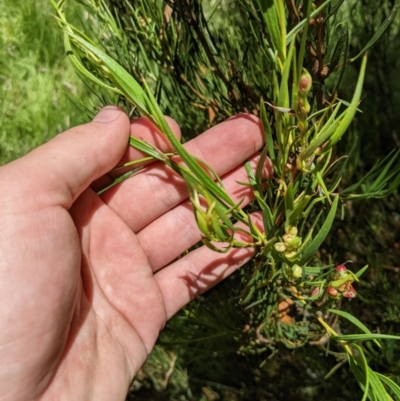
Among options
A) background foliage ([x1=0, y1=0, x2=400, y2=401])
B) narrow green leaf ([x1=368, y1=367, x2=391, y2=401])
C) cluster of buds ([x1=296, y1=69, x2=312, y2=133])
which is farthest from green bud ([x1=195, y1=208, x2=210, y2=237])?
background foliage ([x1=0, y1=0, x2=400, y2=401])

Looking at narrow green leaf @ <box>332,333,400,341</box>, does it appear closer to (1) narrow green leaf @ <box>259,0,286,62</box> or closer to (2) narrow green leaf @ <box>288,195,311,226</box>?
(2) narrow green leaf @ <box>288,195,311,226</box>

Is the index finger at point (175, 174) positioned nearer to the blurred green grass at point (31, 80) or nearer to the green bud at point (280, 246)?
the green bud at point (280, 246)

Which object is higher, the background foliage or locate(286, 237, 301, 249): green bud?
locate(286, 237, 301, 249): green bud

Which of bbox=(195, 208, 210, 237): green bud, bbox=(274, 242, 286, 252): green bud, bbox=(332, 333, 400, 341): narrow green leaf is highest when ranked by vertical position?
bbox=(195, 208, 210, 237): green bud

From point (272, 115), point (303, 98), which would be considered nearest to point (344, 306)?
point (272, 115)

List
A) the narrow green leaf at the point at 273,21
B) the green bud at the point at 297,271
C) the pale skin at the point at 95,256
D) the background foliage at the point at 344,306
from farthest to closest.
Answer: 1. the background foliage at the point at 344,306
2. the pale skin at the point at 95,256
3. the green bud at the point at 297,271
4. the narrow green leaf at the point at 273,21

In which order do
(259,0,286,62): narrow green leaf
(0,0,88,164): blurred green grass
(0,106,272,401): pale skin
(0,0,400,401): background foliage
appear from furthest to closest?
(0,0,88,164): blurred green grass < (0,0,400,401): background foliage < (0,106,272,401): pale skin < (259,0,286,62): narrow green leaf

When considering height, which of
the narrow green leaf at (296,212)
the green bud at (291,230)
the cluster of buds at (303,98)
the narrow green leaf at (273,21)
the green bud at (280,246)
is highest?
the narrow green leaf at (273,21)

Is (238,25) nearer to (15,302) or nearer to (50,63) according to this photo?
(15,302)

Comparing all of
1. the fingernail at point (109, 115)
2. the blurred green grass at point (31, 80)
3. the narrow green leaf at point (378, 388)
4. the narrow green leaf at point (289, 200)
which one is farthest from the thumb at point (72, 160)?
the blurred green grass at point (31, 80)
